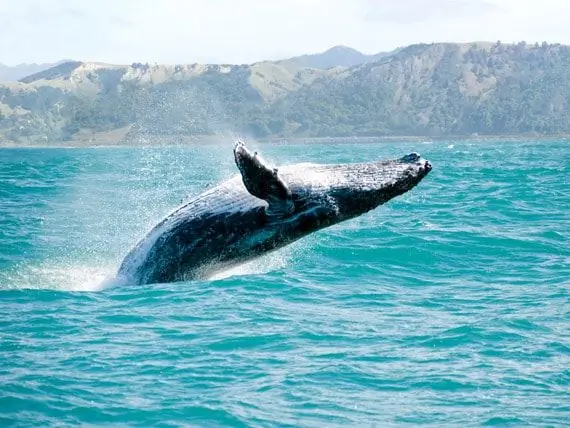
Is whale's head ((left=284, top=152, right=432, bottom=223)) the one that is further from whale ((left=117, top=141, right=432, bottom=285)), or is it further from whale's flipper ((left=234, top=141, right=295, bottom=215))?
whale's flipper ((left=234, top=141, right=295, bottom=215))

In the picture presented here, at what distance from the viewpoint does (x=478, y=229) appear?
20500mm

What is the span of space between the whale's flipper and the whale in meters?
0.02

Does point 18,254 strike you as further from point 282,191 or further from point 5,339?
point 282,191

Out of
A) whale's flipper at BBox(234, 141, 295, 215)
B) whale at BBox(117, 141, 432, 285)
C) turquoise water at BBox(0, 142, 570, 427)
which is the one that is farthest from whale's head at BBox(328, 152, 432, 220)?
turquoise water at BBox(0, 142, 570, 427)

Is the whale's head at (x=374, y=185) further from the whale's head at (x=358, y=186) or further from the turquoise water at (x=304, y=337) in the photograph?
the turquoise water at (x=304, y=337)

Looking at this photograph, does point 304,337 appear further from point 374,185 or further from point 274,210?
point 374,185

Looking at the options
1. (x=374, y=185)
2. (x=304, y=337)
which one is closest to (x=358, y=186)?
(x=374, y=185)

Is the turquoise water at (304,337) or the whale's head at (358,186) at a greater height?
the whale's head at (358,186)

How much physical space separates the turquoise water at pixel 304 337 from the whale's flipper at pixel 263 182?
5.33 ft

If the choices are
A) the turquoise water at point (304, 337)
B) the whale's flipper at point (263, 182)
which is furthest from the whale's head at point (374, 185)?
the turquoise water at point (304, 337)

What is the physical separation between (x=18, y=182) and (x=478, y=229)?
30.8 metres

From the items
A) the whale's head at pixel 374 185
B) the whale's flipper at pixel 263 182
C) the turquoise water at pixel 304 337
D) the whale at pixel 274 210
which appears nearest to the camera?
the turquoise water at pixel 304 337

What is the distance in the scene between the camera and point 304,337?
10.1 metres

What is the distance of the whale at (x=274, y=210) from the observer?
1056 centimetres
